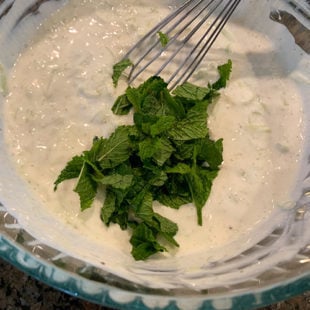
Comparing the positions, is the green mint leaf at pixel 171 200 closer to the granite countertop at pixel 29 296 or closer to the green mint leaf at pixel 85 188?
the green mint leaf at pixel 85 188

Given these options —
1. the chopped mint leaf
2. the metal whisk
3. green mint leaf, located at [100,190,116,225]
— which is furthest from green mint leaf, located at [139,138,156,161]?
the metal whisk

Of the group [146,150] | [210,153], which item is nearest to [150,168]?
[146,150]

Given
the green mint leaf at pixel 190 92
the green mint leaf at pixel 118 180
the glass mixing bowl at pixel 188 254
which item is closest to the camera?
the glass mixing bowl at pixel 188 254

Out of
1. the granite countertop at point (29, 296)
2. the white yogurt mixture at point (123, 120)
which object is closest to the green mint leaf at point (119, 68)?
the white yogurt mixture at point (123, 120)

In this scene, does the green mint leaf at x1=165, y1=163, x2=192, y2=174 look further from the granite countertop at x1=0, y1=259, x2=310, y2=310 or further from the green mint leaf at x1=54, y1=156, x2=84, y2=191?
the granite countertop at x1=0, y1=259, x2=310, y2=310

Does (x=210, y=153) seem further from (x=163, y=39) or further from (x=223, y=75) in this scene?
(x=163, y=39)

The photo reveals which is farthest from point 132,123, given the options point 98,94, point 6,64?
point 6,64
